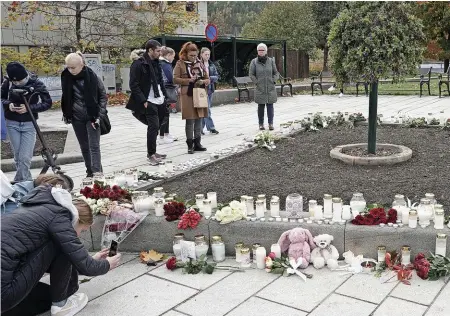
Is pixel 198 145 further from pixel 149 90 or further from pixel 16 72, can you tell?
pixel 16 72

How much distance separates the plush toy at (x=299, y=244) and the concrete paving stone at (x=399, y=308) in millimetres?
702

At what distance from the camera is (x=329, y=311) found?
3.04 metres

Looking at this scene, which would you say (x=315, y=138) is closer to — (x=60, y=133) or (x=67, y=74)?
(x=67, y=74)

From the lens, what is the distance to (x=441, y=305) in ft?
9.96

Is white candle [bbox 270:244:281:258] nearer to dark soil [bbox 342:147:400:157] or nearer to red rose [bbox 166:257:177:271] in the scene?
red rose [bbox 166:257:177:271]

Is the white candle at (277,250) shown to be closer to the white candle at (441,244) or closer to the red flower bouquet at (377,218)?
the red flower bouquet at (377,218)

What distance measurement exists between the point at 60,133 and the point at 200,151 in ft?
12.7

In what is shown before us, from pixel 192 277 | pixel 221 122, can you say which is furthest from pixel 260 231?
pixel 221 122

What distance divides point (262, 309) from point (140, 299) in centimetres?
84

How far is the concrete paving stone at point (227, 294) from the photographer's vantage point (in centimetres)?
316

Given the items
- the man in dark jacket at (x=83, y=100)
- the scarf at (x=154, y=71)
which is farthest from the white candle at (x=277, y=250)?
the scarf at (x=154, y=71)

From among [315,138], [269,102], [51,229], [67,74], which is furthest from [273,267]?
[269,102]

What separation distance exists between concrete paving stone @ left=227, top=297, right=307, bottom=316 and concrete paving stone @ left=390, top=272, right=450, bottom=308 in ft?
2.32

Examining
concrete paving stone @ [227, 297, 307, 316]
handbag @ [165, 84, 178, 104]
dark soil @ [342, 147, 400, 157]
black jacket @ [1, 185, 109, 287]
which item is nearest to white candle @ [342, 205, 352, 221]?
concrete paving stone @ [227, 297, 307, 316]
